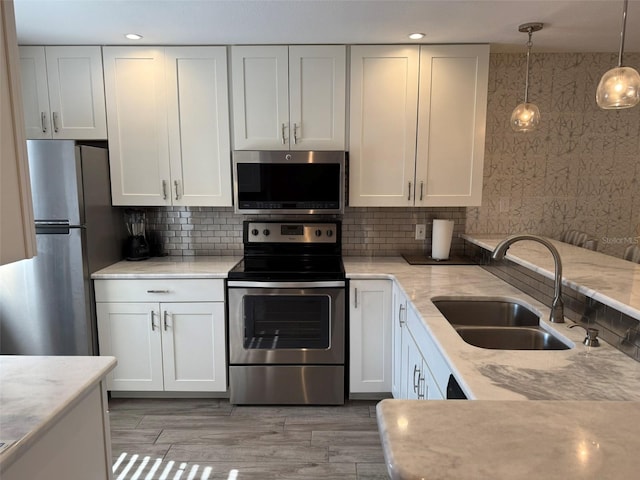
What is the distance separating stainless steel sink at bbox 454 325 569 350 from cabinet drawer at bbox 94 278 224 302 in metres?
1.52

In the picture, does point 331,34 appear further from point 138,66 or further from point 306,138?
point 138,66

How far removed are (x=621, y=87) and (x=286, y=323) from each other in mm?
2012

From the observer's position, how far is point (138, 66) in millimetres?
2656

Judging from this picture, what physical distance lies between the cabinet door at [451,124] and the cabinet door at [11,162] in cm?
227

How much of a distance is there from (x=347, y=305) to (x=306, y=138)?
1107mm

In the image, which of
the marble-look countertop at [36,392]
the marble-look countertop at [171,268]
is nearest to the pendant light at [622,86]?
the marble-look countertop at [36,392]

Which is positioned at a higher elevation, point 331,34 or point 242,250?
point 331,34

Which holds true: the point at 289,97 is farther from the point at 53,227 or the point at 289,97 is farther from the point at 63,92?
the point at 53,227

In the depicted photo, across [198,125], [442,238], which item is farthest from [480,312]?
[198,125]

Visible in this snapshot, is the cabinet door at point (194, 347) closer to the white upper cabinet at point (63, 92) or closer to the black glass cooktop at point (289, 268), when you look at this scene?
the black glass cooktop at point (289, 268)

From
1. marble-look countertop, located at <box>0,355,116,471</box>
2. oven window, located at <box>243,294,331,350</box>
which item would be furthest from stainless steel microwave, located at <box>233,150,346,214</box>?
marble-look countertop, located at <box>0,355,116,471</box>

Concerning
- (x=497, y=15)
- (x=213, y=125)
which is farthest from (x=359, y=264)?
(x=497, y=15)

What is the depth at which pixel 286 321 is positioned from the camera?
2.60 meters

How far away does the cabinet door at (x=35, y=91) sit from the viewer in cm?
263
